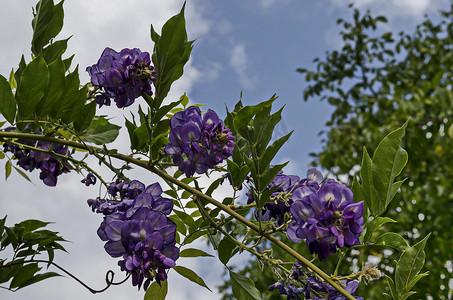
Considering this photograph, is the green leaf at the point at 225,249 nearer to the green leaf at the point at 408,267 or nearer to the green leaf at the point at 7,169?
the green leaf at the point at 408,267

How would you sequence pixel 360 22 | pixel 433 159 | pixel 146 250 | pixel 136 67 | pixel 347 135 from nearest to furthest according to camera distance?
1. pixel 146 250
2. pixel 136 67
3. pixel 433 159
4. pixel 347 135
5. pixel 360 22

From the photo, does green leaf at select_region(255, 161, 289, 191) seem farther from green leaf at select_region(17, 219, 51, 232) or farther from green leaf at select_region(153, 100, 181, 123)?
green leaf at select_region(17, 219, 51, 232)

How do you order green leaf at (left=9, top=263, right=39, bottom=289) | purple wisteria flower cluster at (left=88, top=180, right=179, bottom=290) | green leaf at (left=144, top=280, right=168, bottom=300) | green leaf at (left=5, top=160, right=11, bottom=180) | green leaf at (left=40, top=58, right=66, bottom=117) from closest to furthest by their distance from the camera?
1. purple wisteria flower cluster at (left=88, top=180, right=179, bottom=290)
2. green leaf at (left=40, top=58, right=66, bottom=117)
3. green leaf at (left=144, top=280, right=168, bottom=300)
4. green leaf at (left=9, top=263, right=39, bottom=289)
5. green leaf at (left=5, top=160, right=11, bottom=180)

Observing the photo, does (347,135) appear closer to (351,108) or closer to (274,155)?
(351,108)

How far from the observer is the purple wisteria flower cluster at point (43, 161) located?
0.96 meters

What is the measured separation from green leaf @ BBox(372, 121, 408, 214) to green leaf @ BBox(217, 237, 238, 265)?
23cm

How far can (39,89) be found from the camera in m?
0.75

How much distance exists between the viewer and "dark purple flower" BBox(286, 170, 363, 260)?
0.66 metres

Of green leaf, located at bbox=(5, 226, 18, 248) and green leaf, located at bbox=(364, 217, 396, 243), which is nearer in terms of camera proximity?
green leaf, located at bbox=(364, 217, 396, 243)

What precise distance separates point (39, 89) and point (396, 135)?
0.50m

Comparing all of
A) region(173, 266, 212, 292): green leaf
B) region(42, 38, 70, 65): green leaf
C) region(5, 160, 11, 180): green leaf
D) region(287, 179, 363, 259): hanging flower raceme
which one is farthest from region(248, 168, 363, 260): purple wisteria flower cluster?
region(5, 160, 11, 180): green leaf

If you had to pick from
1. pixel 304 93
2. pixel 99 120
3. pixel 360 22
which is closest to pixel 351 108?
pixel 304 93

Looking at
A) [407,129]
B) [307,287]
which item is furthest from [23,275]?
[407,129]

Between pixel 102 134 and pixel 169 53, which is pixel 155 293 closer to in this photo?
pixel 102 134
